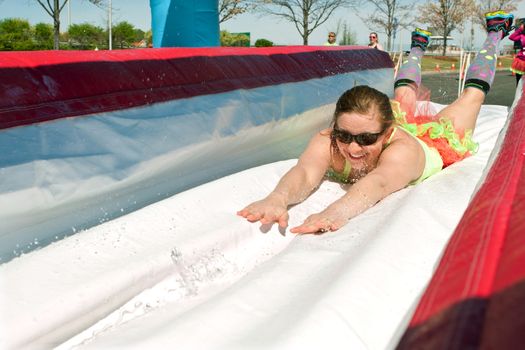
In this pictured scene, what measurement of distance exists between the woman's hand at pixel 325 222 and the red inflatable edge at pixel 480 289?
58 cm

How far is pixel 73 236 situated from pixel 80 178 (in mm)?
183

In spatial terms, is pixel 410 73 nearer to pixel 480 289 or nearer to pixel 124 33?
pixel 480 289

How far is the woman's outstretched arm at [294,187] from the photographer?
1.60 m

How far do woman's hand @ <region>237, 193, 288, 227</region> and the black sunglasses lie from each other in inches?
12.8

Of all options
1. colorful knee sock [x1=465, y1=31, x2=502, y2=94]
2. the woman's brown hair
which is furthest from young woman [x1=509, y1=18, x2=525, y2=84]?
the woman's brown hair

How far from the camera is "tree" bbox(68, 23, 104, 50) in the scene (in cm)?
1662

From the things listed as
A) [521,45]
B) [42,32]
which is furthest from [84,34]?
[521,45]

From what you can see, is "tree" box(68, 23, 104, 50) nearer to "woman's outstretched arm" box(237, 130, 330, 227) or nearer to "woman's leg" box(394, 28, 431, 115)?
"woman's leg" box(394, 28, 431, 115)

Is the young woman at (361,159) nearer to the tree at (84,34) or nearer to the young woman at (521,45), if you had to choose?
the young woman at (521,45)

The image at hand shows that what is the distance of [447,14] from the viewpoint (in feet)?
75.4

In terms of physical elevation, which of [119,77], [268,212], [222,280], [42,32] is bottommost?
[222,280]

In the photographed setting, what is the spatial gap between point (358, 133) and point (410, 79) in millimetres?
1460

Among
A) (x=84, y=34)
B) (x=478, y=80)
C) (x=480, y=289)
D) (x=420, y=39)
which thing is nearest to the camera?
(x=480, y=289)

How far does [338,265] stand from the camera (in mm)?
1264
